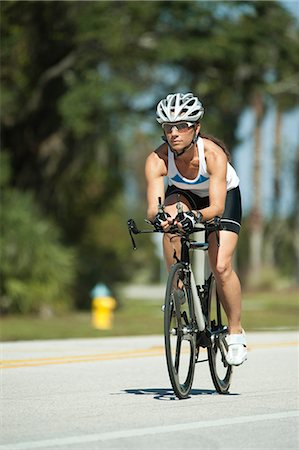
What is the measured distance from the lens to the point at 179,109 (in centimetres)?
822

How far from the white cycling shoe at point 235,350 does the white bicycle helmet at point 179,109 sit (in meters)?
1.54

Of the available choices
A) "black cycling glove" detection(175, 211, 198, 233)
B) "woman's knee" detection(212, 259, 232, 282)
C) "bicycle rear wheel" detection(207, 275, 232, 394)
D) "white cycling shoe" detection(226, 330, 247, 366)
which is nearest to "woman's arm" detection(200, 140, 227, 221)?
"black cycling glove" detection(175, 211, 198, 233)

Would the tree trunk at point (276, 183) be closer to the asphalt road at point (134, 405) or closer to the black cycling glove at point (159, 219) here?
the asphalt road at point (134, 405)

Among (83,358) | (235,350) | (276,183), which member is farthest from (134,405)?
(276,183)

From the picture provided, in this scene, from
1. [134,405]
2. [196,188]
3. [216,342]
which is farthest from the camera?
[216,342]

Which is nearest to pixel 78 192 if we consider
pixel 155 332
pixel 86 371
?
pixel 155 332

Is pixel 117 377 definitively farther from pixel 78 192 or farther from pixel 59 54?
pixel 78 192

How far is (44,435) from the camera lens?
260 inches

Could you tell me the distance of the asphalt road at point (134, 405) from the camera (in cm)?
652

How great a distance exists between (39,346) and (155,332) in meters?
6.59

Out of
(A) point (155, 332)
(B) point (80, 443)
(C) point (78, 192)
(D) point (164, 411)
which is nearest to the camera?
(B) point (80, 443)

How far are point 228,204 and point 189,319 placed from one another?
0.84 m

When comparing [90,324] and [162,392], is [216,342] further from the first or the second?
[90,324]

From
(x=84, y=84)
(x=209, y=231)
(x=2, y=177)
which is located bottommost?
(x=209, y=231)
